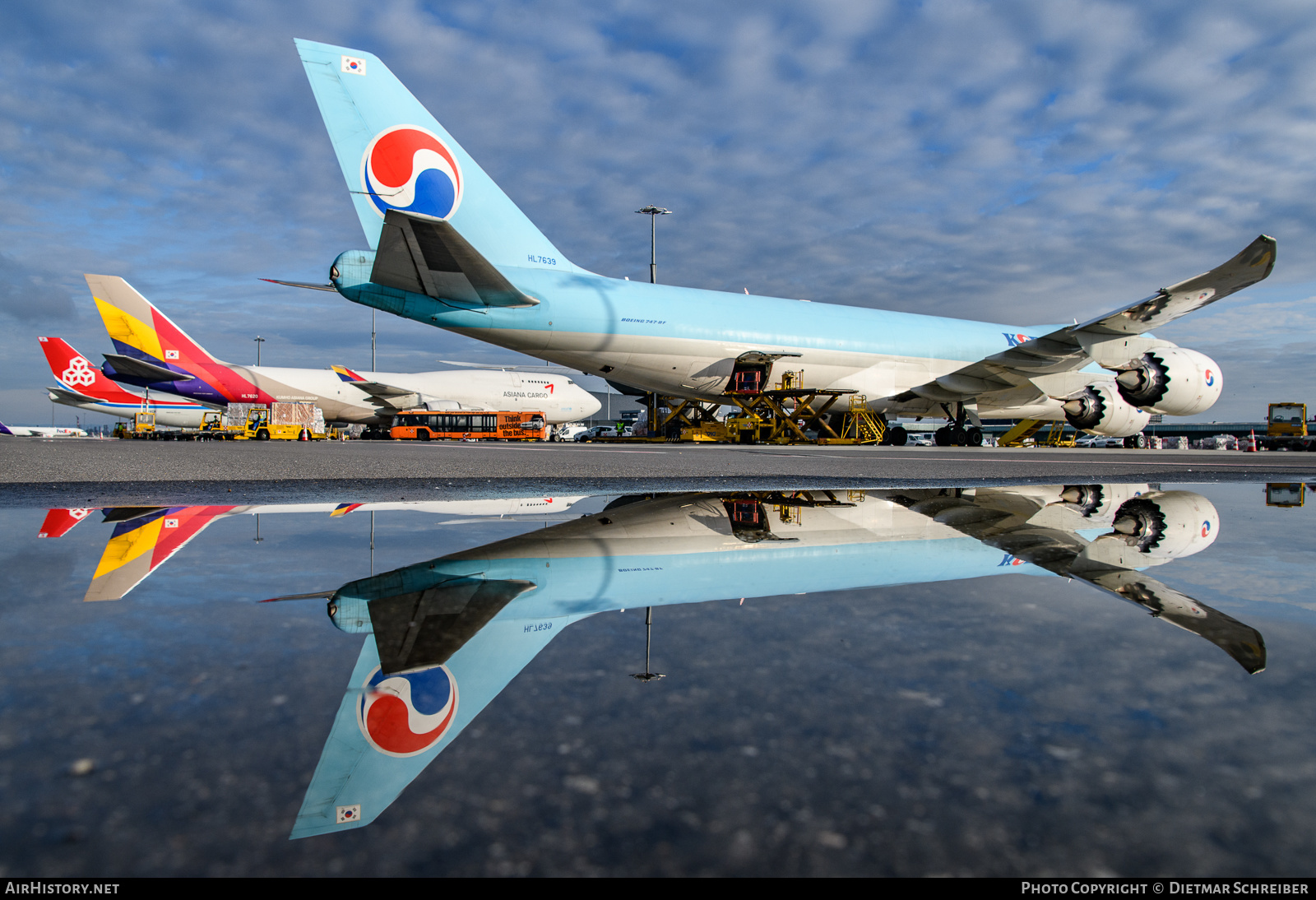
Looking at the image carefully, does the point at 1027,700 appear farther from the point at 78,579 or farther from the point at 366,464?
the point at 366,464

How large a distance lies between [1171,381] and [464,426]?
28.0 m

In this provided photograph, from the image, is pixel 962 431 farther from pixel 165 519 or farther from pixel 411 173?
pixel 165 519

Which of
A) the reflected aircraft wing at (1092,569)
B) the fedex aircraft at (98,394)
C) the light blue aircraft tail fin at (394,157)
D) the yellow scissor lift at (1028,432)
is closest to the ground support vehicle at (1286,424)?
the yellow scissor lift at (1028,432)

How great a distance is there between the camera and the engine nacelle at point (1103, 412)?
19359 millimetres

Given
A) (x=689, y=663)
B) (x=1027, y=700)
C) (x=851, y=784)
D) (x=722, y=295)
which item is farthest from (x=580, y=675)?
(x=722, y=295)

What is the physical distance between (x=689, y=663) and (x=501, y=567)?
0.89 meters

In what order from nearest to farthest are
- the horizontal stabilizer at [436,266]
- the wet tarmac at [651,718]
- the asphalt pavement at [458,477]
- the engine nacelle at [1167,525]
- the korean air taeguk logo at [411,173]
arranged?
the wet tarmac at [651,718] → the engine nacelle at [1167,525] → the asphalt pavement at [458,477] → the horizontal stabilizer at [436,266] → the korean air taeguk logo at [411,173]

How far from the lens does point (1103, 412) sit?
63.5 ft

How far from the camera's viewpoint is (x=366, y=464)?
7.29 m

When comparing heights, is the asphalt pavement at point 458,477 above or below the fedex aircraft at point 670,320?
below

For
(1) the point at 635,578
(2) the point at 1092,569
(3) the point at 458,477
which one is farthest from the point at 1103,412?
(1) the point at 635,578

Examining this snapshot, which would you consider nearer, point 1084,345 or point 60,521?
point 60,521

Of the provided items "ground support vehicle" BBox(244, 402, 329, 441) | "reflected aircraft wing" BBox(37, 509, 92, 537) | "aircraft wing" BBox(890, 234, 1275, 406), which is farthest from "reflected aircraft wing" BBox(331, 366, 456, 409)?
"reflected aircraft wing" BBox(37, 509, 92, 537)

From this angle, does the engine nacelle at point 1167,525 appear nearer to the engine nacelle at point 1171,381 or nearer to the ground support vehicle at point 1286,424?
the engine nacelle at point 1171,381
